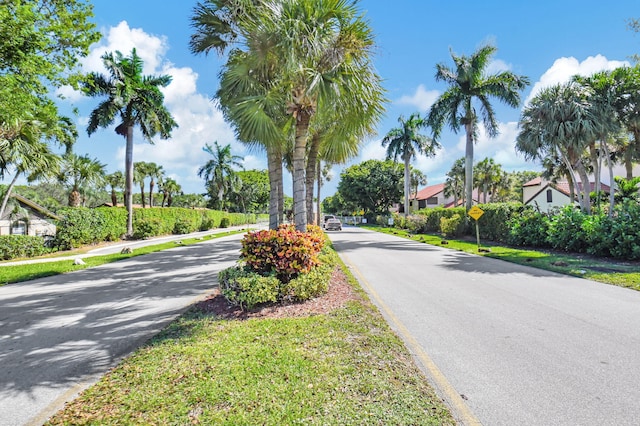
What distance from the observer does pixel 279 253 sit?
645 cm

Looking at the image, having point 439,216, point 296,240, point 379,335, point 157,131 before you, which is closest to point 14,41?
point 296,240

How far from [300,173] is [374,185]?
43.1 meters

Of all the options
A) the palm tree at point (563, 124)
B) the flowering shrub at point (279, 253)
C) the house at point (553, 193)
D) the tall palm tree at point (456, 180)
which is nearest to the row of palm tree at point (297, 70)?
the flowering shrub at point (279, 253)

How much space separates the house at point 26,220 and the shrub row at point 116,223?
0.58 metres

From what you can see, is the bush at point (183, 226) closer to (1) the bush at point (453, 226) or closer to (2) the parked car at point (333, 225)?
(2) the parked car at point (333, 225)

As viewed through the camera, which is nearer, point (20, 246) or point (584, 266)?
point (584, 266)

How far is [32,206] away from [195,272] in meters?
14.6

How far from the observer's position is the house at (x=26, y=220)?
55.4 feet

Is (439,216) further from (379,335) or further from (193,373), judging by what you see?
(193,373)

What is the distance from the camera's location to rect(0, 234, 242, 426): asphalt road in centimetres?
342

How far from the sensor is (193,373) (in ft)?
11.4

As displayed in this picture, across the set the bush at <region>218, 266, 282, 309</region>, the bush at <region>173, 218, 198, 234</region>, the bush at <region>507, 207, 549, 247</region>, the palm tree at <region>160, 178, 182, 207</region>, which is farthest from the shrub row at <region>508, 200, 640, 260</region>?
the palm tree at <region>160, 178, 182, 207</region>

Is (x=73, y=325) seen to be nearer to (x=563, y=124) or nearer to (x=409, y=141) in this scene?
(x=563, y=124)

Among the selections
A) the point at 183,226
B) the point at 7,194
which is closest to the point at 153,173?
the point at 183,226
